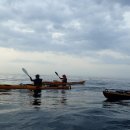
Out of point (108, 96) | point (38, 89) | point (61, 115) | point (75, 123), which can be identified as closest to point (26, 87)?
point (38, 89)

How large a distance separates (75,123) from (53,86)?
29.7m

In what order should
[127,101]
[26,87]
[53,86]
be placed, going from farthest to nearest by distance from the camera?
[53,86]
[26,87]
[127,101]

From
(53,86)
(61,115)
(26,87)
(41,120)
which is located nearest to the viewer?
(41,120)

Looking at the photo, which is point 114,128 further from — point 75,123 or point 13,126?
point 13,126

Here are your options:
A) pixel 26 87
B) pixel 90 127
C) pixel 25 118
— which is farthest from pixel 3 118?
pixel 26 87

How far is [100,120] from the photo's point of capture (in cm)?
1909

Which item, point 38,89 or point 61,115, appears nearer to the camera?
point 61,115

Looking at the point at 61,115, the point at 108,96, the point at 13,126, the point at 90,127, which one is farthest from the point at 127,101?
the point at 13,126

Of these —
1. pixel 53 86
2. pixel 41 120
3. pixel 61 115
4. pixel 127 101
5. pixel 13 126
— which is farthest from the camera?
pixel 53 86

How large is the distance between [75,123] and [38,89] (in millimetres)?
25311

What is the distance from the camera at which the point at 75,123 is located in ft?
59.5

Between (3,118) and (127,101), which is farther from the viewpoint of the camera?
(127,101)

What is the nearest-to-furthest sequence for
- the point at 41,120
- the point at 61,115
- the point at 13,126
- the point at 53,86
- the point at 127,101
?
the point at 13,126
the point at 41,120
the point at 61,115
the point at 127,101
the point at 53,86

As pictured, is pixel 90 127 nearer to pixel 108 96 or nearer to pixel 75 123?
pixel 75 123
